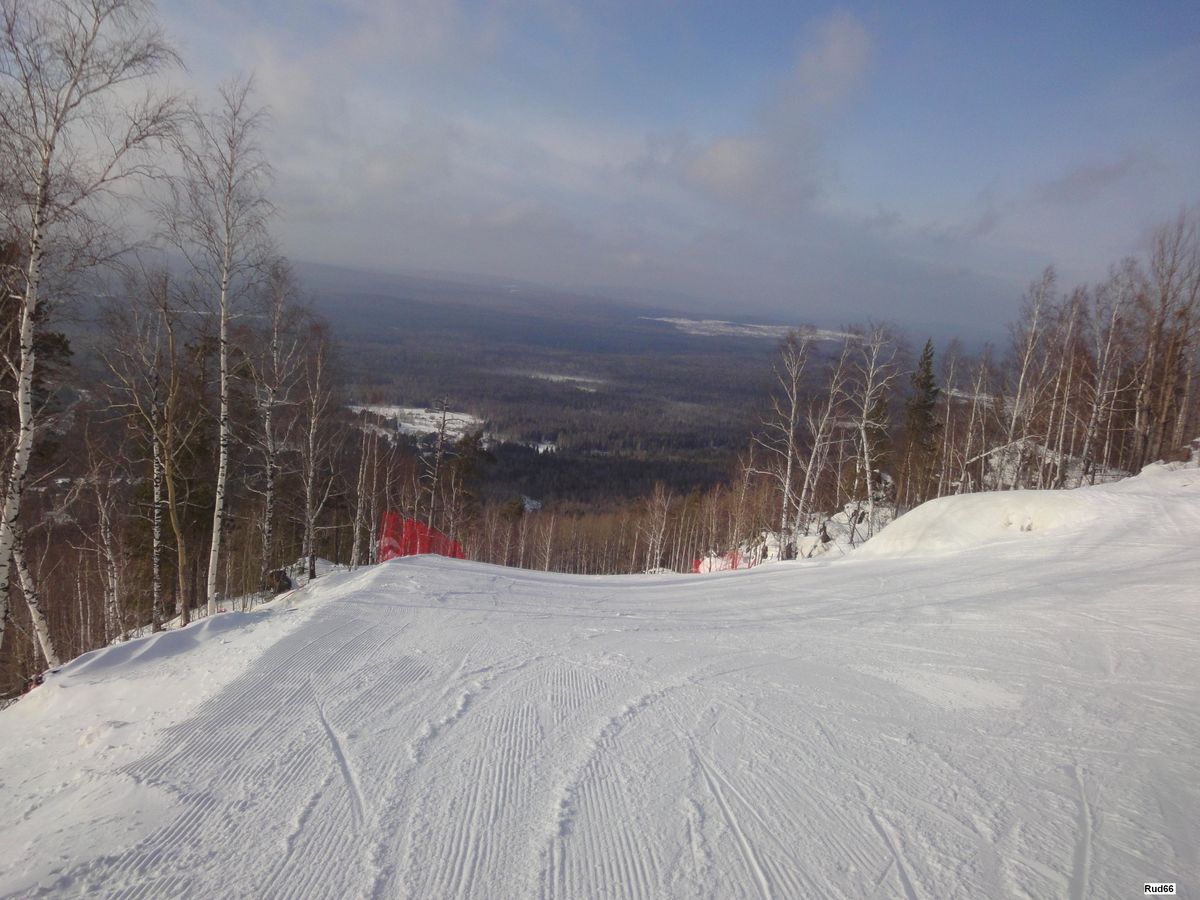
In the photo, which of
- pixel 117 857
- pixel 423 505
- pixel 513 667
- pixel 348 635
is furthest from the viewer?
pixel 423 505

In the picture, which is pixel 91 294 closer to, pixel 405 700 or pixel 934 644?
pixel 405 700

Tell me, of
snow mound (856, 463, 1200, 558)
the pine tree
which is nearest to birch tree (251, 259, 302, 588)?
snow mound (856, 463, 1200, 558)

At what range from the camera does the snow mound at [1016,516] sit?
11328 mm

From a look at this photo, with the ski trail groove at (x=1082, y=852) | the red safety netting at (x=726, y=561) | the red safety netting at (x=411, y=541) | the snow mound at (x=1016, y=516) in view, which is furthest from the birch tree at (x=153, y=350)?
the red safety netting at (x=726, y=561)

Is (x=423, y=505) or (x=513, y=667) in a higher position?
(x=513, y=667)

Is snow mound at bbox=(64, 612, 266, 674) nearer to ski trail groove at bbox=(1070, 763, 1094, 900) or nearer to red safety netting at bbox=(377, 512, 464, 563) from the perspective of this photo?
ski trail groove at bbox=(1070, 763, 1094, 900)

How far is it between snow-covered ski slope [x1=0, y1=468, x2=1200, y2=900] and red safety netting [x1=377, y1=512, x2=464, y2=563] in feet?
44.2

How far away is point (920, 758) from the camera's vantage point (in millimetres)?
4176

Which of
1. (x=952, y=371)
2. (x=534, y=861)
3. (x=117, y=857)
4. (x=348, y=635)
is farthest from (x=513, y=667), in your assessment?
(x=952, y=371)

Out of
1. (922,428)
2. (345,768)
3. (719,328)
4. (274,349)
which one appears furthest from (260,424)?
(719,328)

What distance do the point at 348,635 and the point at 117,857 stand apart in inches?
132

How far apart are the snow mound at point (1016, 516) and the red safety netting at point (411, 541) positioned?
43.6 feet

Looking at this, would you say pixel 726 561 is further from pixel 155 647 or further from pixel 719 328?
pixel 719 328

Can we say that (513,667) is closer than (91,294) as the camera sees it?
Yes
